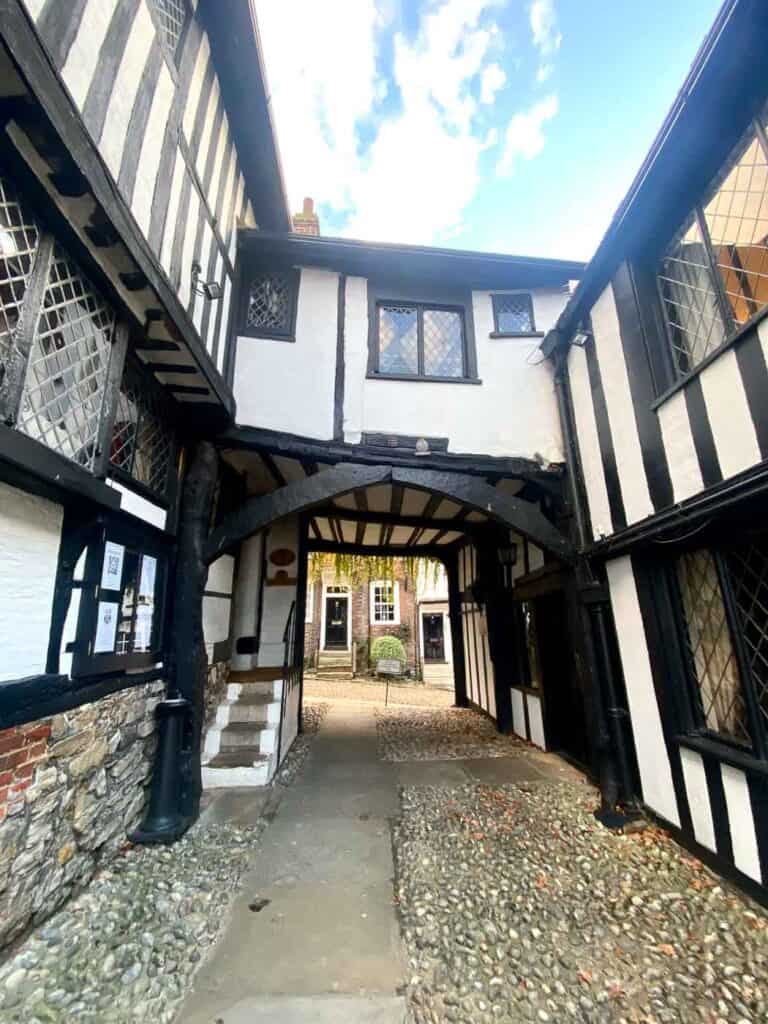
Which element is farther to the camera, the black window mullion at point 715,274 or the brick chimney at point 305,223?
the brick chimney at point 305,223

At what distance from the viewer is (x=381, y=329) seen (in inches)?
183

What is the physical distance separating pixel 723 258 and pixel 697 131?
2.53 feet

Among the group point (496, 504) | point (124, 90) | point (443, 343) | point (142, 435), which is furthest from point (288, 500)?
point (124, 90)

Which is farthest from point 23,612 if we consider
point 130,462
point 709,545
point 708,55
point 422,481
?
point 708,55

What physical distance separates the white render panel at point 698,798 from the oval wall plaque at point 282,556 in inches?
181

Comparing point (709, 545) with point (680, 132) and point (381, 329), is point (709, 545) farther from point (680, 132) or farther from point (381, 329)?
point (381, 329)

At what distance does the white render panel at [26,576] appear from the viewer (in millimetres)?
1925

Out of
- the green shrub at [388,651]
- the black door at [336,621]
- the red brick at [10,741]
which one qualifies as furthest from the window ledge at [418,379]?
the black door at [336,621]

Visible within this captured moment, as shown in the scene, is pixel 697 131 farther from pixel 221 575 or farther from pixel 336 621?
pixel 336 621

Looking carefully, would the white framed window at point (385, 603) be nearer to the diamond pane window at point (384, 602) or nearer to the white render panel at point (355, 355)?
the diamond pane window at point (384, 602)

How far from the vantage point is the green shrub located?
12.9 m

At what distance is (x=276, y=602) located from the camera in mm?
5512

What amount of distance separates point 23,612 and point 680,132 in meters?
4.68

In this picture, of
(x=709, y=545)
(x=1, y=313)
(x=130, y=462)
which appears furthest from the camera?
(x=130, y=462)
